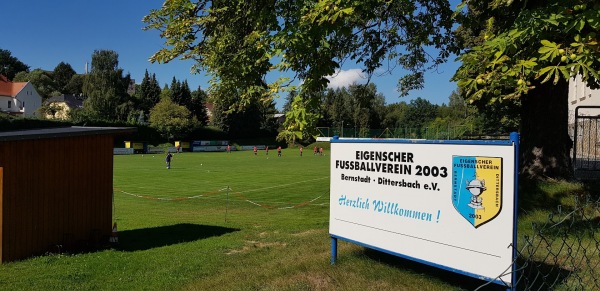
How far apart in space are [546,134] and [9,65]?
148040 millimetres

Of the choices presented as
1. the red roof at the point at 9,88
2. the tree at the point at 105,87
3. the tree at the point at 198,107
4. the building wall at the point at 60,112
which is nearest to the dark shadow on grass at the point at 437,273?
the tree at the point at 105,87

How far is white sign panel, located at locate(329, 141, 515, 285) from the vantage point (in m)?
3.97

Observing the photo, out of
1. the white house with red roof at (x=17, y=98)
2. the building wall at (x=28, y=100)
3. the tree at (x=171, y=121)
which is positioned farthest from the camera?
the building wall at (x=28, y=100)

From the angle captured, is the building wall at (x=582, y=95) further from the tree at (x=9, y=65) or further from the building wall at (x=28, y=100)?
the tree at (x=9, y=65)

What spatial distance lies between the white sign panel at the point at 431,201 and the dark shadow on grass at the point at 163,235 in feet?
26.2

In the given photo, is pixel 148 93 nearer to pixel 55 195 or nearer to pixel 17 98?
pixel 17 98

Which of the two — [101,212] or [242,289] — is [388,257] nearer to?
[242,289]

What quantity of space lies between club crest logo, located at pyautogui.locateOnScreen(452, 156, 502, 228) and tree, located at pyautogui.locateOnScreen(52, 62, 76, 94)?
144 meters

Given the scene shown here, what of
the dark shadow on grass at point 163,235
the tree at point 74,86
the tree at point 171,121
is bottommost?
the dark shadow on grass at point 163,235

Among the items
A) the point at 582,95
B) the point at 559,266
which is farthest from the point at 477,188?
the point at 582,95

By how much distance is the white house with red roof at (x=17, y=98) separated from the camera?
99.9 m

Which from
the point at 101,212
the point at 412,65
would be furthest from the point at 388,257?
the point at 101,212

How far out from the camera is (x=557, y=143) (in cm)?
1072

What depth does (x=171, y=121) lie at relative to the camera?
84125mm
